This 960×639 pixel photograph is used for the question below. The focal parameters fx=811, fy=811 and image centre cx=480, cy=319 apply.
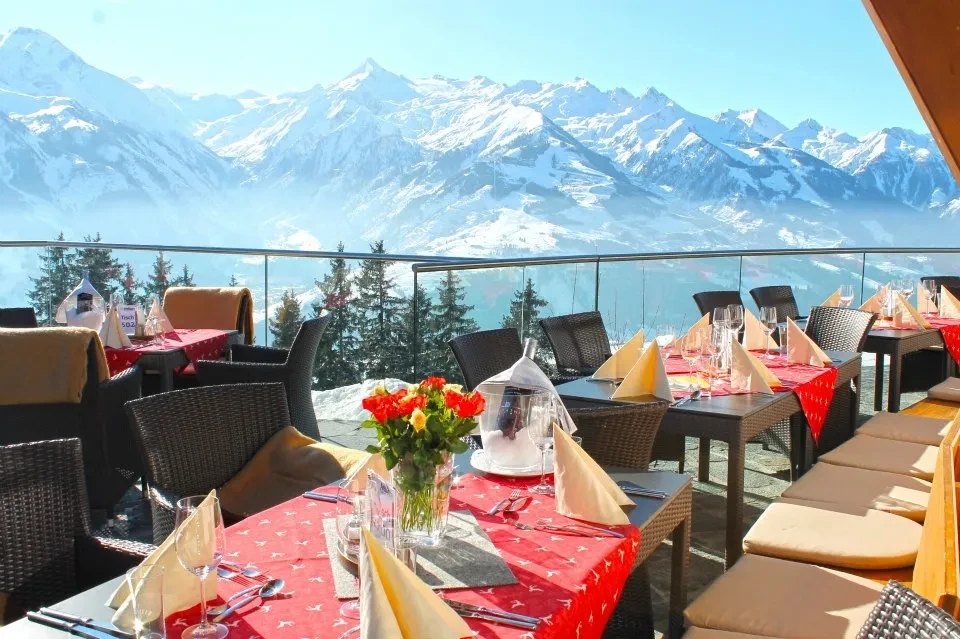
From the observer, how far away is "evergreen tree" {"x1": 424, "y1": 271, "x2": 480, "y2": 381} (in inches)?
217

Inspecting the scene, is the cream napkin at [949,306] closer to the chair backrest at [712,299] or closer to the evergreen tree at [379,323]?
the chair backrest at [712,299]

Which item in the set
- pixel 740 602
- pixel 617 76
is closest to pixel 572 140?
pixel 617 76

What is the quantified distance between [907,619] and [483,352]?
2524mm

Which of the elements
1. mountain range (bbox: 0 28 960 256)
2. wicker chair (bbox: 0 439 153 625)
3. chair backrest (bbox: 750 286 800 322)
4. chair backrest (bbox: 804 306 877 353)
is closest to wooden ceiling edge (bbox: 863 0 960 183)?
wicker chair (bbox: 0 439 153 625)

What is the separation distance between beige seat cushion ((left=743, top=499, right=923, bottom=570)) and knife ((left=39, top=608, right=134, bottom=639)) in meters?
1.71

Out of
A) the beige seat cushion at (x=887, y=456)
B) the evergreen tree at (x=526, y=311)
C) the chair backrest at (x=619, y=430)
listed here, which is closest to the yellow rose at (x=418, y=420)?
the chair backrest at (x=619, y=430)

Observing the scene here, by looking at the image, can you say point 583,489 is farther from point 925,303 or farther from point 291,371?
point 925,303

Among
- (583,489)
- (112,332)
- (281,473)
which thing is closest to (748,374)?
(583,489)

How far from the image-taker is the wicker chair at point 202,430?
7.11 feet

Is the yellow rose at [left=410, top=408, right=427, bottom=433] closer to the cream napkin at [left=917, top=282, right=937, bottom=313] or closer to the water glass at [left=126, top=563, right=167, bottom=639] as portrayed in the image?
the water glass at [left=126, top=563, right=167, bottom=639]

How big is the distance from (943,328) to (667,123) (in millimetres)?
51273

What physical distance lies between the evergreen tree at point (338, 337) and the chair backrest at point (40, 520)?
4.28m

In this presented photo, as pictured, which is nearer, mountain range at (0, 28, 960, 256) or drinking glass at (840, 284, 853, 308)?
drinking glass at (840, 284, 853, 308)

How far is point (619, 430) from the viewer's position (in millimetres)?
2111
